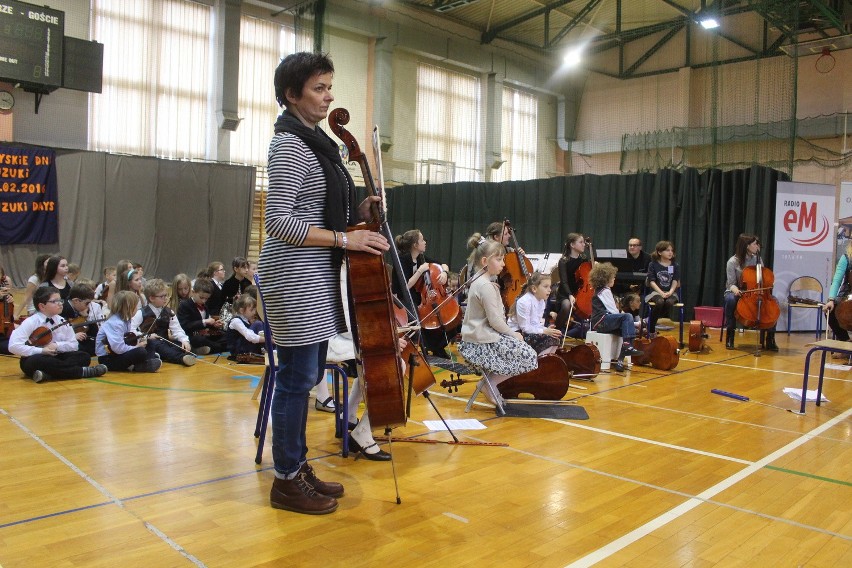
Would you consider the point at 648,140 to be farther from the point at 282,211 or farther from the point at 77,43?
the point at 282,211

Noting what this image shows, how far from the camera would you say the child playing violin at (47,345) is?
18.2ft

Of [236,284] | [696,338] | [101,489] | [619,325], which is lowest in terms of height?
[101,489]

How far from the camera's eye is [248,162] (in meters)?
14.7

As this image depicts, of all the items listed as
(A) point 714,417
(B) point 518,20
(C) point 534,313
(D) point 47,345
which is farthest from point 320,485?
(B) point 518,20

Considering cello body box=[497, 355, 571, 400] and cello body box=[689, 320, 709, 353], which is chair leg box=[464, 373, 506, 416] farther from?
cello body box=[689, 320, 709, 353]

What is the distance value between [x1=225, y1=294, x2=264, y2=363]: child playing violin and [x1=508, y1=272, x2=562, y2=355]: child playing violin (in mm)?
2576

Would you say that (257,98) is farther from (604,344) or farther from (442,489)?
(442,489)

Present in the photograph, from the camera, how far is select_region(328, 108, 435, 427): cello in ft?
9.04

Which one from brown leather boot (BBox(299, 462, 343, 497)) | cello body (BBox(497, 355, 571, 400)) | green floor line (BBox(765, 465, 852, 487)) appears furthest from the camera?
cello body (BBox(497, 355, 571, 400))

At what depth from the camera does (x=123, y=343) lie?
6156mm

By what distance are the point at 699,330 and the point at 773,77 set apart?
232 inches

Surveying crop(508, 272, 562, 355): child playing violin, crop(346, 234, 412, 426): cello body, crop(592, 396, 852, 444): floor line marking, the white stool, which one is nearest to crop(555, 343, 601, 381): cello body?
crop(508, 272, 562, 355): child playing violin

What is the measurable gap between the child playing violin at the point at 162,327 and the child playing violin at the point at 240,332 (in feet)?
1.37

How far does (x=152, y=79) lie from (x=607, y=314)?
10503 mm
